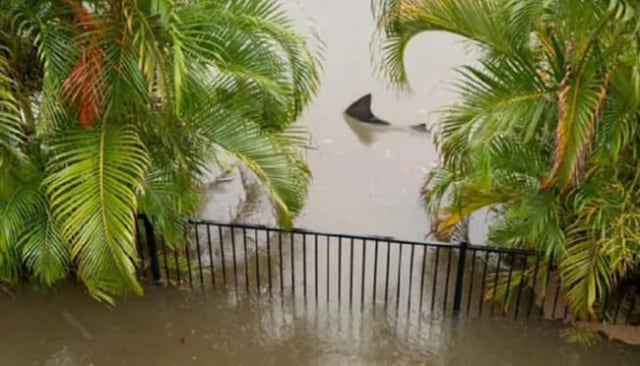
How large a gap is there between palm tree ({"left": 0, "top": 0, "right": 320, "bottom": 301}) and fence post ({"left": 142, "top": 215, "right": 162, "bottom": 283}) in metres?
0.21

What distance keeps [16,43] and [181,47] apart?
0.98 metres

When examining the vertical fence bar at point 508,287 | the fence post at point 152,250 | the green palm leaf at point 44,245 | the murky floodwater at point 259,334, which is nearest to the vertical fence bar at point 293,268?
the murky floodwater at point 259,334

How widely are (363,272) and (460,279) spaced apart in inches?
24.0

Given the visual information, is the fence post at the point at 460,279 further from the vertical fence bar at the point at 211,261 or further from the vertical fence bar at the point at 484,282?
the vertical fence bar at the point at 211,261

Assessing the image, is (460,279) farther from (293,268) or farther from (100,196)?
(100,196)

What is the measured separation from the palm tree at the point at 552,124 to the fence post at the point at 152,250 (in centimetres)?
161

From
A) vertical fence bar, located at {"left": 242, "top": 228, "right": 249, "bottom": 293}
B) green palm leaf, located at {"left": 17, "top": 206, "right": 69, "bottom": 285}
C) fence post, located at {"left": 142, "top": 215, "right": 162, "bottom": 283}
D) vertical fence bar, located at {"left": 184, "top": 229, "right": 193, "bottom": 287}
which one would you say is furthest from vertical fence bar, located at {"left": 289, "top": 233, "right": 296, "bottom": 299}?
green palm leaf, located at {"left": 17, "top": 206, "right": 69, "bottom": 285}

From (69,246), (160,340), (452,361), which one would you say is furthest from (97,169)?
(452,361)

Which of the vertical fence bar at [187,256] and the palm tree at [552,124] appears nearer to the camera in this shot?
the palm tree at [552,124]

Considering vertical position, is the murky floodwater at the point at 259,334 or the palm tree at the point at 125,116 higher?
the palm tree at the point at 125,116

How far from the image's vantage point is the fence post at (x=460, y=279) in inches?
153

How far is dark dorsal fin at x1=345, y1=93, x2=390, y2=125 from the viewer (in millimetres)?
6160

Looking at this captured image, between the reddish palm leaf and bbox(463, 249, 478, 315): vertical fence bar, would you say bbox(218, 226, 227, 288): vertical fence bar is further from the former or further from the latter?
bbox(463, 249, 478, 315): vertical fence bar

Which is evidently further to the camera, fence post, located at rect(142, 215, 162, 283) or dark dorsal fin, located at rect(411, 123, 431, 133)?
dark dorsal fin, located at rect(411, 123, 431, 133)
